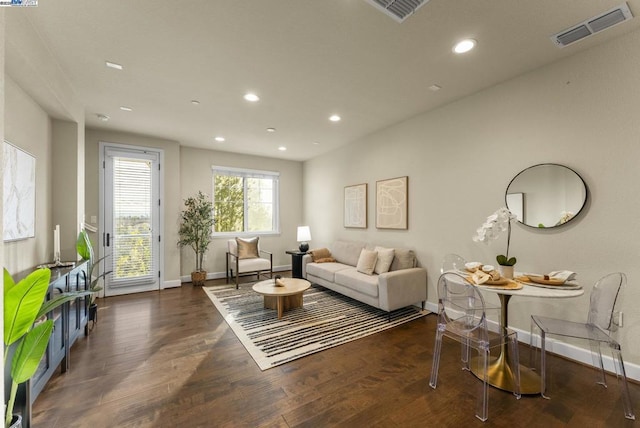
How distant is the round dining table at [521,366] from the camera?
6.69 feet

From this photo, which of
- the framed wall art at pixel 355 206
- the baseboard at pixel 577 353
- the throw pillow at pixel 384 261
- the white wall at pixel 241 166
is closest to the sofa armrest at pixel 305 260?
the framed wall art at pixel 355 206

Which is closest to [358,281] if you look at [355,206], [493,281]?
[355,206]

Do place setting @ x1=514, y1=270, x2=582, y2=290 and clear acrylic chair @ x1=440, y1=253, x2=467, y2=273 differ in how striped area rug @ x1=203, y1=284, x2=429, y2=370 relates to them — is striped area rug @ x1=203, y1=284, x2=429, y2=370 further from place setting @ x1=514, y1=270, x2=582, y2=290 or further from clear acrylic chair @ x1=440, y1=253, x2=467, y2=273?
place setting @ x1=514, y1=270, x2=582, y2=290

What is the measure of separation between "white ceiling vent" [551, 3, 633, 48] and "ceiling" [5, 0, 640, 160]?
2.1 inches

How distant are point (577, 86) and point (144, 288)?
21.7ft

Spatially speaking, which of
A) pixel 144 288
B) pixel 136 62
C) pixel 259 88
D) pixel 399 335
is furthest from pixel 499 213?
pixel 144 288

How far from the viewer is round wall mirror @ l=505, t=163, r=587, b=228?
250cm

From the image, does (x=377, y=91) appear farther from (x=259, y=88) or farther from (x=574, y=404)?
(x=574, y=404)

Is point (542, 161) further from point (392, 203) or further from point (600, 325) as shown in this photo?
point (392, 203)

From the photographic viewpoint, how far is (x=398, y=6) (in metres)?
1.89

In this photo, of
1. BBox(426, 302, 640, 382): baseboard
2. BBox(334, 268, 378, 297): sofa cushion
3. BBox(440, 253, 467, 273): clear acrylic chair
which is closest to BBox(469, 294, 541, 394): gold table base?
BBox(426, 302, 640, 382): baseboard

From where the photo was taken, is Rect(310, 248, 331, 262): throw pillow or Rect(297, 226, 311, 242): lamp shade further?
Rect(297, 226, 311, 242): lamp shade

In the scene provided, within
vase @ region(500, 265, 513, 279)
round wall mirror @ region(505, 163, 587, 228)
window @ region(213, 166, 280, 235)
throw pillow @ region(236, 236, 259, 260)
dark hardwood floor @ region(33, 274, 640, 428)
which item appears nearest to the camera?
dark hardwood floor @ region(33, 274, 640, 428)

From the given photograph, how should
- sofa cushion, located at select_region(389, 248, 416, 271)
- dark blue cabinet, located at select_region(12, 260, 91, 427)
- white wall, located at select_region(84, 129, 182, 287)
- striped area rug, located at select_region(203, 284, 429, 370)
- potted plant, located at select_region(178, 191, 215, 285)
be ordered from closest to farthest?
dark blue cabinet, located at select_region(12, 260, 91, 427) → striped area rug, located at select_region(203, 284, 429, 370) → sofa cushion, located at select_region(389, 248, 416, 271) → white wall, located at select_region(84, 129, 182, 287) → potted plant, located at select_region(178, 191, 215, 285)
